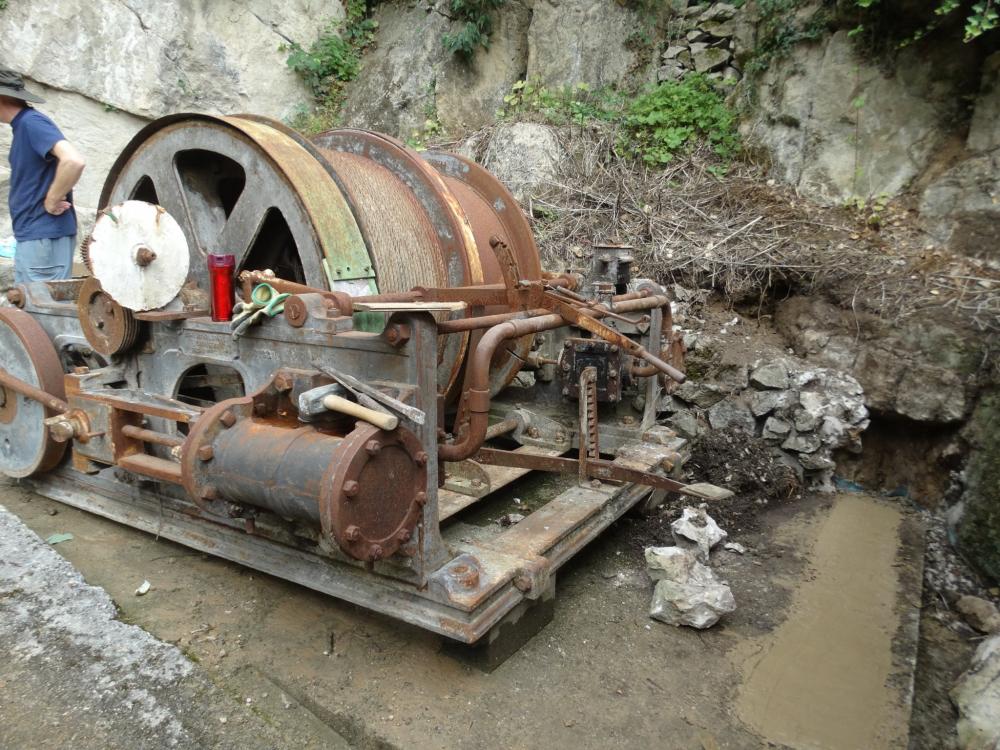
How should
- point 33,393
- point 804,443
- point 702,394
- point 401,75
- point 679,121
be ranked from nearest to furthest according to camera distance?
point 33,393
point 804,443
point 702,394
point 679,121
point 401,75

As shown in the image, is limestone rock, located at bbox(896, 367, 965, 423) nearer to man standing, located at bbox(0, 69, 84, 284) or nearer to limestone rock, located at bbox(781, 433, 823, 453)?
limestone rock, located at bbox(781, 433, 823, 453)

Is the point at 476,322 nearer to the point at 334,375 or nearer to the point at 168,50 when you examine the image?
the point at 334,375

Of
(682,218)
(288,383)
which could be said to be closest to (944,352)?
(682,218)

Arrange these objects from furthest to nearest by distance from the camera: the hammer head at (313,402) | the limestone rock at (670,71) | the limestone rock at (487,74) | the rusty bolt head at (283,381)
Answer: the limestone rock at (487,74) < the limestone rock at (670,71) < the rusty bolt head at (283,381) < the hammer head at (313,402)

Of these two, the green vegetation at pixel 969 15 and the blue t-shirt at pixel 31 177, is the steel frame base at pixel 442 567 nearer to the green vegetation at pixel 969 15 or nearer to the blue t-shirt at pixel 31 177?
the blue t-shirt at pixel 31 177

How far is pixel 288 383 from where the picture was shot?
96.4 inches

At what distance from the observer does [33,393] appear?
3279mm

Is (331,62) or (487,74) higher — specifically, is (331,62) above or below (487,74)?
above

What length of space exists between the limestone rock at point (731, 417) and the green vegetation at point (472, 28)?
5.84m

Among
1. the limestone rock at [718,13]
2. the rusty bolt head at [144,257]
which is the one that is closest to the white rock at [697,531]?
the rusty bolt head at [144,257]

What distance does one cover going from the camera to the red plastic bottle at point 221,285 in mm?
2760

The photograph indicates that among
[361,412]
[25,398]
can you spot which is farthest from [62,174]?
[361,412]

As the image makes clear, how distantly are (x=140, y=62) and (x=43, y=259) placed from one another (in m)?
5.36

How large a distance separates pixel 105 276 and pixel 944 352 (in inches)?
190
